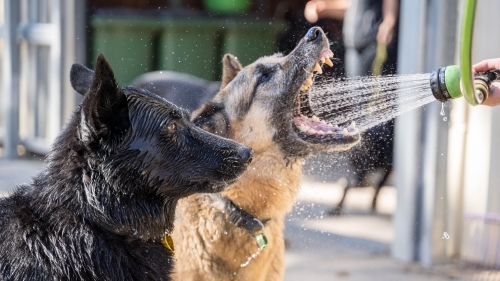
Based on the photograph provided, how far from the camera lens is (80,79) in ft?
9.55

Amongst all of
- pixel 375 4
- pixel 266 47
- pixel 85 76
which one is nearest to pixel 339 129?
pixel 85 76

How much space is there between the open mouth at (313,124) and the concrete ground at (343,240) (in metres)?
1.51

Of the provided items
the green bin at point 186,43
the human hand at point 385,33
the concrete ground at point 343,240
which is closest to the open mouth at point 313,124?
the concrete ground at point 343,240

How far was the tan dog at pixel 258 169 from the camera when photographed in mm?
3617

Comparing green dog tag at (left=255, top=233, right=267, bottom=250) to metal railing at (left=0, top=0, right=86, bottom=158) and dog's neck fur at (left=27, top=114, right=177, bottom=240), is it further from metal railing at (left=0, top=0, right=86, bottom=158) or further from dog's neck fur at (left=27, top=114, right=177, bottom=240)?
metal railing at (left=0, top=0, right=86, bottom=158)

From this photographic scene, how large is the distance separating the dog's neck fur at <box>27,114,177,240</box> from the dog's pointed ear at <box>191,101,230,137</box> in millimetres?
1243

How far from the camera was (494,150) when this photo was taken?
4969 mm

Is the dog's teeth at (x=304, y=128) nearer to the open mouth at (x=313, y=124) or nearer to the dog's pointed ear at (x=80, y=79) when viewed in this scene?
the open mouth at (x=313, y=124)

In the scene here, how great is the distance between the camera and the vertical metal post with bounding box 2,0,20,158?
7.88 meters

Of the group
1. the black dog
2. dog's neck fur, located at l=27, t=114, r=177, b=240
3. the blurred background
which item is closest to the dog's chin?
the black dog

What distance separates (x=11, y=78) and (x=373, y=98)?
14.9 feet

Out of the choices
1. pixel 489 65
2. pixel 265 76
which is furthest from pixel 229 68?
pixel 489 65

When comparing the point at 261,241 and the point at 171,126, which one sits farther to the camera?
the point at 261,241

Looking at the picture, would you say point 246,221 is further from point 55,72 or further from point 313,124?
point 55,72
